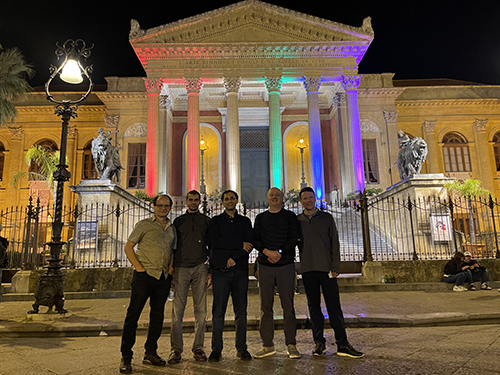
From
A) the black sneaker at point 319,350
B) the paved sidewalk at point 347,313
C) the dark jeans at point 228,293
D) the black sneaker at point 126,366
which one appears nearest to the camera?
the black sneaker at point 126,366

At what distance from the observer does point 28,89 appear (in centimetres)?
1623

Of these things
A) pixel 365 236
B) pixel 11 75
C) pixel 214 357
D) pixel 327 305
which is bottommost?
pixel 214 357

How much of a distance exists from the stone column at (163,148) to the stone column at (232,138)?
386 centimetres

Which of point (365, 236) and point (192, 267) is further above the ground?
point (365, 236)

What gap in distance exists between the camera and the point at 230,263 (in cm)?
441

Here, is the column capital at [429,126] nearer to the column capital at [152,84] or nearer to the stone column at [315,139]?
the stone column at [315,139]

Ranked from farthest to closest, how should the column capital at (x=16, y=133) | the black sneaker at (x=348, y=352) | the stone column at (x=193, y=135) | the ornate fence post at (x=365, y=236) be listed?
the column capital at (x=16, y=133)
the stone column at (x=193, y=135)
the ornate fence post at (x=365, y=236)
the black sneaker at (x=348, y=352)

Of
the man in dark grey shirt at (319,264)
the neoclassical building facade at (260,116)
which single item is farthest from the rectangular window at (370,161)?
the man in dark grey shirt at (319,264)

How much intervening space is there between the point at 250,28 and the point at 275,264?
2053 centimetres

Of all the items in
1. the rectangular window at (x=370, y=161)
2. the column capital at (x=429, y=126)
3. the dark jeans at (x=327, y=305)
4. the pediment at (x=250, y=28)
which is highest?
the pediment at (x=250, y=28)

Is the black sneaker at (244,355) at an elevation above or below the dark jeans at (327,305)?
below

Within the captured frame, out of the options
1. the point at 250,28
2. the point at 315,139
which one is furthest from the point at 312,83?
the point at 250,28

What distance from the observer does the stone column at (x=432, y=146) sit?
88.7ft

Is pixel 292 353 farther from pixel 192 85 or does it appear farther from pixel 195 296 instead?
pixel 192 85
